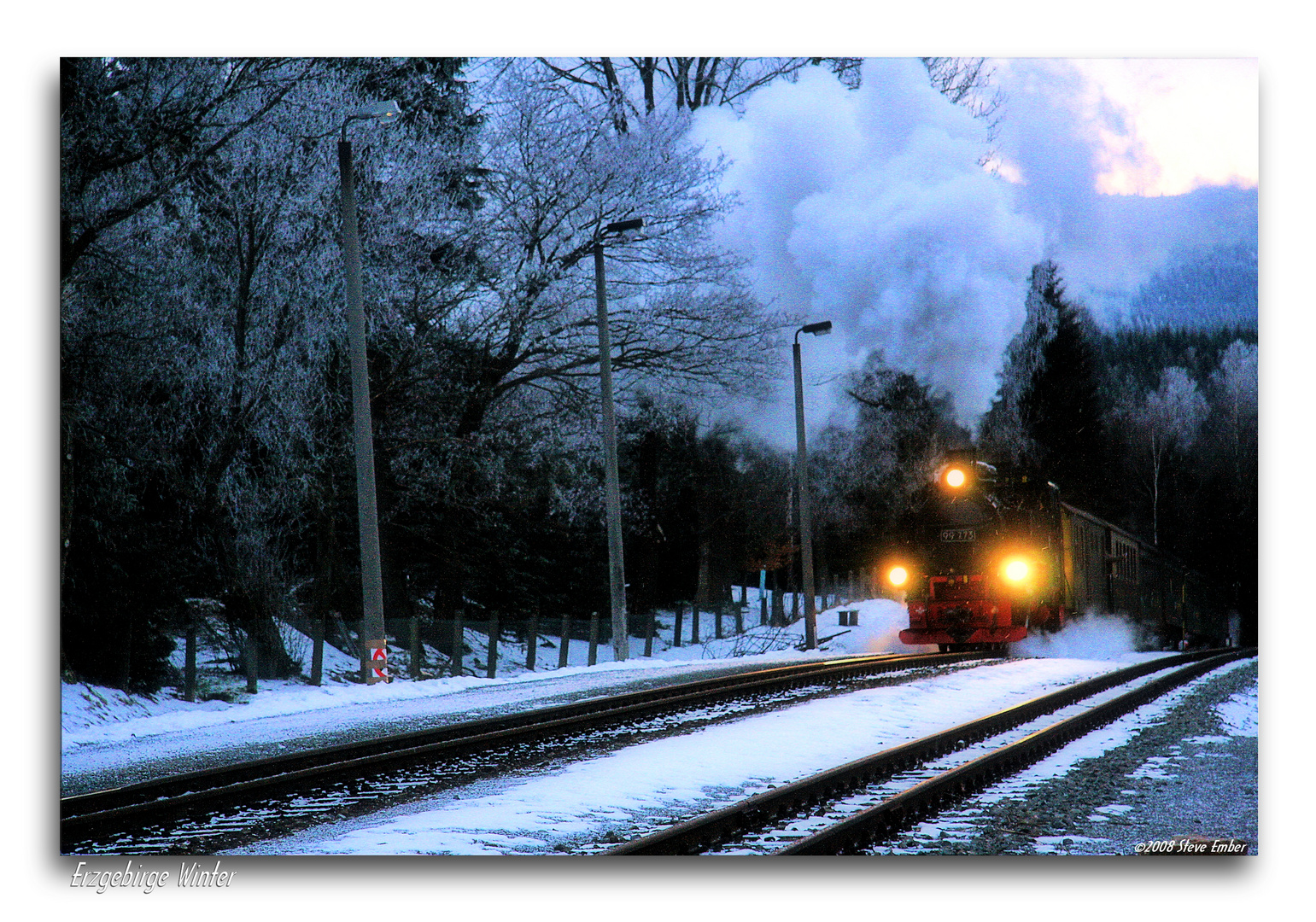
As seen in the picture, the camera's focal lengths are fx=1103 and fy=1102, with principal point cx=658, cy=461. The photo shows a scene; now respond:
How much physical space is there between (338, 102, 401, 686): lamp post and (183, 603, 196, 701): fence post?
144cm

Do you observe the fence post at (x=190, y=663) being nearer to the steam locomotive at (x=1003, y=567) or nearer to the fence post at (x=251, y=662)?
the fence post at (x=251, y=662)

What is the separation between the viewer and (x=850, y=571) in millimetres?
19297

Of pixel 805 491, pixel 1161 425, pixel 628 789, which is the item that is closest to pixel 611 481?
pixel 805 491

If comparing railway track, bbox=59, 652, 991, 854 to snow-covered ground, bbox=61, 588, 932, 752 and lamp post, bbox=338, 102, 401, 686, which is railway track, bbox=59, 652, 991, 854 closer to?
snow-covered ground, bbox=61, 588, 932, 752

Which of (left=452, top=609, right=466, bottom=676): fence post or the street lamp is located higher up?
the street lamp

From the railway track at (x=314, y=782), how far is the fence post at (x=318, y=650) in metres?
2.92

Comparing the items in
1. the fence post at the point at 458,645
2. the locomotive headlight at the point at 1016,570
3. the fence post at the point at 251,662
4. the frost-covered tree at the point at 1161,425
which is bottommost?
the fence post at the point at 458,645

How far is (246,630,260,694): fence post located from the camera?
10055 millimetres

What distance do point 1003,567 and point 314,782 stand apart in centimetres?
1075

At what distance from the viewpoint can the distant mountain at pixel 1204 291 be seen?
7508 millimetres

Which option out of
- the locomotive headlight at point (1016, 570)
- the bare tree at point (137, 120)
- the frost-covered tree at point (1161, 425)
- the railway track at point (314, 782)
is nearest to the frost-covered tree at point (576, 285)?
the bare tree at point (137, 120)

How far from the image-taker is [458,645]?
14.2 meters

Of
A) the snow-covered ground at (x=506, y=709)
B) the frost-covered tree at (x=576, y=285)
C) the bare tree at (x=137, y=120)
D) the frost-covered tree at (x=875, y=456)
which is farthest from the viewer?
the frost-covered tree at (x=875, y=456)

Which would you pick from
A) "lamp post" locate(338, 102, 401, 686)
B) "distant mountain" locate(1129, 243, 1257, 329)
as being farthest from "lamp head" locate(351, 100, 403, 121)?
"distant mountain" locate(1129, 243, 1257, 329)
